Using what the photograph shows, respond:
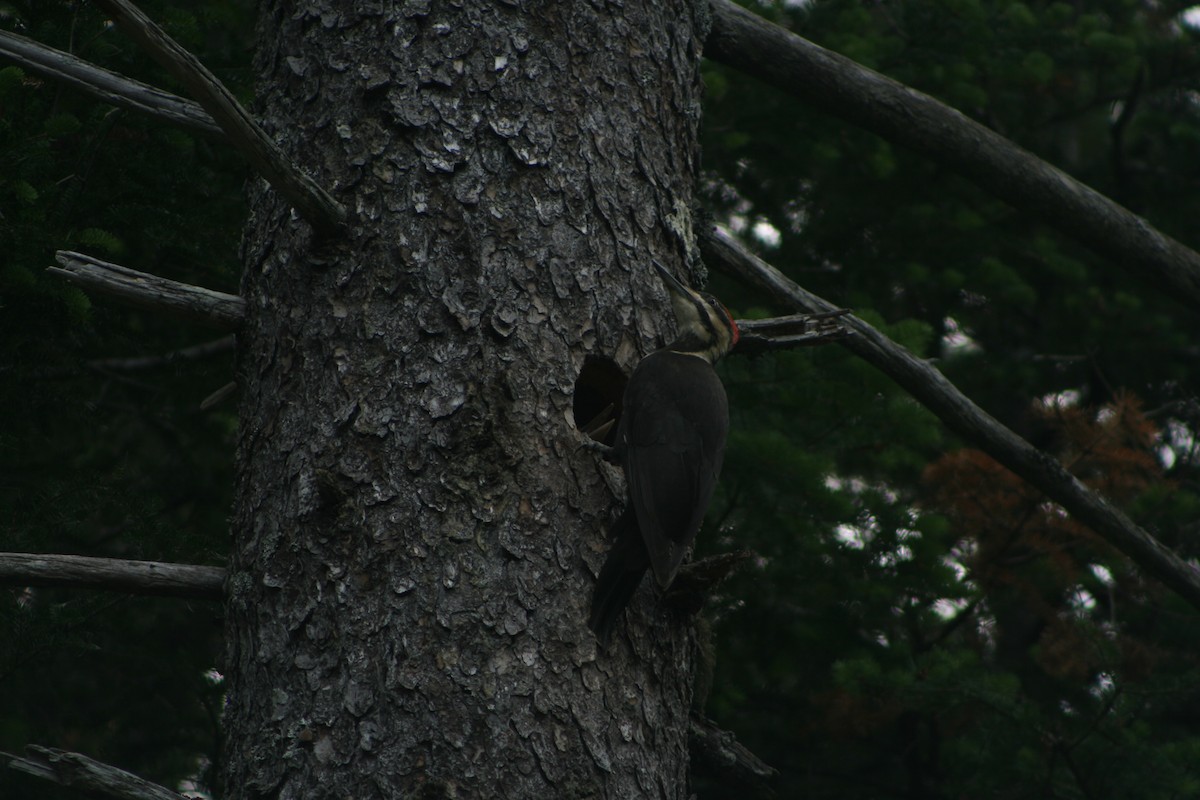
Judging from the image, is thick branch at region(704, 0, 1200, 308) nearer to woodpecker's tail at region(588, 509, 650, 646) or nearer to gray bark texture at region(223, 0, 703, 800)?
gray bark texture at region(223, 0, 703, 800)

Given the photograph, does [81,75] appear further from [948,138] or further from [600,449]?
[948,138]

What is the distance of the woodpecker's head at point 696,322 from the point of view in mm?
3570

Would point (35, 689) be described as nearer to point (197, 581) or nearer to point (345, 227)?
point (197, 581)

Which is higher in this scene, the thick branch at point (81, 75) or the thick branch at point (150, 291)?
the thick branch at point (81, 75)

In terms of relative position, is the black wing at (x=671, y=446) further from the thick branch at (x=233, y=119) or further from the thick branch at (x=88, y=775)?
the thick branch at (x=88, y=775)

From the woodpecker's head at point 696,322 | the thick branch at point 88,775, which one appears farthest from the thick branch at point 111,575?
the woodpecker's head at point 696,322

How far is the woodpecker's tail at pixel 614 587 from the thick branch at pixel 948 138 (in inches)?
94.8

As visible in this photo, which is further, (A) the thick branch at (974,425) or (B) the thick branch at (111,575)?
(A) the thick branch at (974,425)

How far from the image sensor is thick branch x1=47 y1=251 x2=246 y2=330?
2943 millimetres

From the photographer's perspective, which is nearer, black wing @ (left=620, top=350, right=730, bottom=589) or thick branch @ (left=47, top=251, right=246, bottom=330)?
thick branch @ (left=47, top=251, right=246, bottom=330)

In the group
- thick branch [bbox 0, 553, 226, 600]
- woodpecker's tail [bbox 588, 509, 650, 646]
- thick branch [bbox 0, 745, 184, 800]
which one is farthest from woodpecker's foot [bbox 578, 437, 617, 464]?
thick branch [bbox 0, 745, 184, 800]

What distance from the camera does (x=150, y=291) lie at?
10.1 ft

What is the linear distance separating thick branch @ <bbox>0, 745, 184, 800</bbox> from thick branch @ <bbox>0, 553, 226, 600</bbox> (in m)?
0.40

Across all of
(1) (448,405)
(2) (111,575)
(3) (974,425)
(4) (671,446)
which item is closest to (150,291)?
(2) (111,575)
